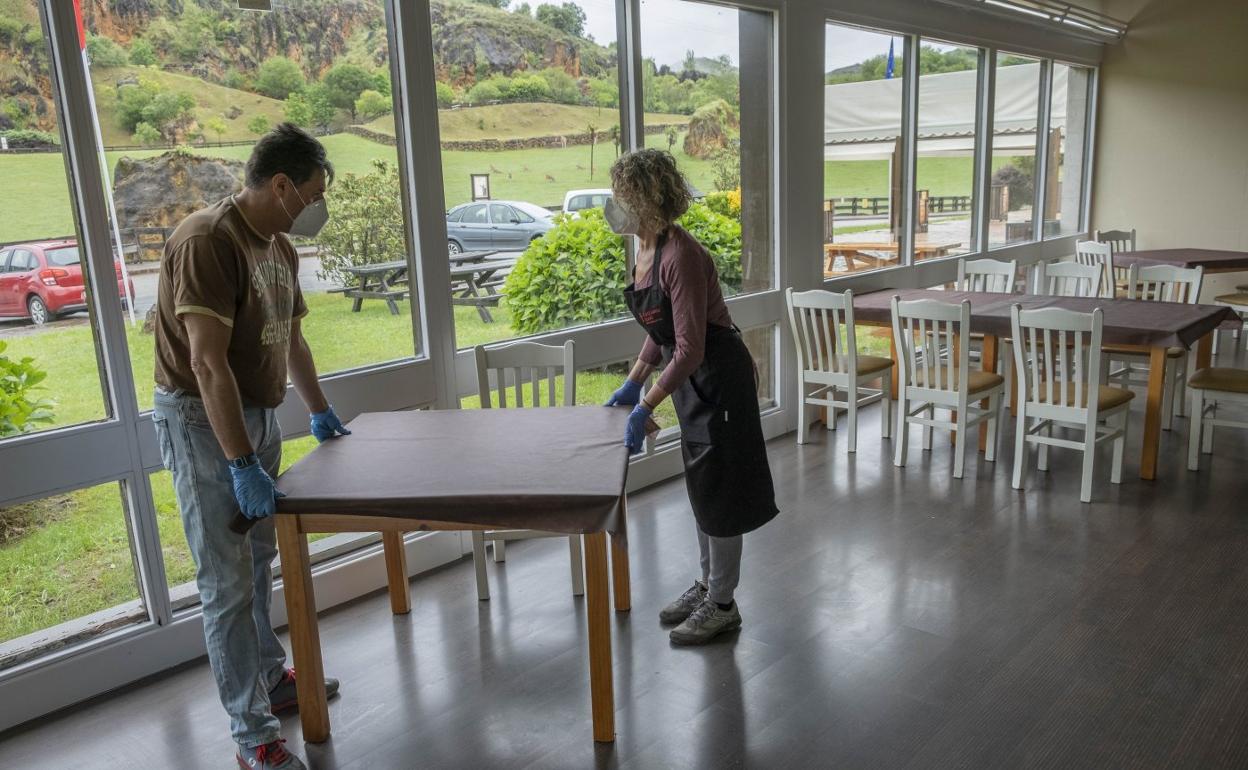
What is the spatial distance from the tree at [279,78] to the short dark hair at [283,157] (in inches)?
35.4

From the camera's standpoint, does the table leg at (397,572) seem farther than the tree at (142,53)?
Yes

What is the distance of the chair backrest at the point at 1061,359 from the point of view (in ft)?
13.9

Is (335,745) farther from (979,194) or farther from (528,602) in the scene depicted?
→ (979,194)

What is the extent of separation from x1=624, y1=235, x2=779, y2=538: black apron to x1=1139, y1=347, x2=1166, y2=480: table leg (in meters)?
2.68

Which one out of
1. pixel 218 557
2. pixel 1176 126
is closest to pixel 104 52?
pixel 218 557

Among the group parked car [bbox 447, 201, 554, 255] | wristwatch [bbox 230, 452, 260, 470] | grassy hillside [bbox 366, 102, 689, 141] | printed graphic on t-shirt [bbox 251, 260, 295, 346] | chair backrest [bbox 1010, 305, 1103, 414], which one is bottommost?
chair backrest [bbox 1010, 305, 1103, 414]

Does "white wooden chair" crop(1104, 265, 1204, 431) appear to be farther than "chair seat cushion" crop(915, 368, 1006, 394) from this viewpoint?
Yes

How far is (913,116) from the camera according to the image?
649 cm

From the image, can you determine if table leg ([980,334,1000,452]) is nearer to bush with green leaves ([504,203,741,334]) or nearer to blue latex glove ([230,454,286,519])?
bush with green leaves ([504,203,741,334])

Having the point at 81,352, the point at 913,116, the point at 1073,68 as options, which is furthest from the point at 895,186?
the point at 81,352

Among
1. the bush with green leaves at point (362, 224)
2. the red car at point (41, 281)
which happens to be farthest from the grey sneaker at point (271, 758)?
the bush with green leaves at point (362, 224)

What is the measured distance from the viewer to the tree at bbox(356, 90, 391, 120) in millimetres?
3453

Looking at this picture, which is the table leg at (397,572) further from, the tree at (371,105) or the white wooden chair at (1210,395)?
the white wooden chair at (1210,395)

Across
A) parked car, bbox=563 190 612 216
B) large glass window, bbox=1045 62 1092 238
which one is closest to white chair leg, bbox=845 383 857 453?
parked car, bbox=563 190 612 216
